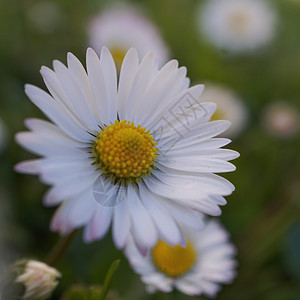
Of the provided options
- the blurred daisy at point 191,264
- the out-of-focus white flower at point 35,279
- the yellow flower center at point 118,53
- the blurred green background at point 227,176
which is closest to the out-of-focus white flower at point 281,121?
the blurred green background at point 227,176

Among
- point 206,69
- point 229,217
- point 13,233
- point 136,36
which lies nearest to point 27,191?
point 13,233

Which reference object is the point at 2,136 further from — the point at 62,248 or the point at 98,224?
the point at 98,224

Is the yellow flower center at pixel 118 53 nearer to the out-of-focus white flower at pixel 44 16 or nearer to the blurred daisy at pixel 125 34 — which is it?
the blurred daisy at pixel 125 34

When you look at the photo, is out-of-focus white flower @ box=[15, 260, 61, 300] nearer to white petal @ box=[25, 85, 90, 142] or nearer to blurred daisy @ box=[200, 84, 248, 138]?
white petal @ box=[25, 85, 90, 142]

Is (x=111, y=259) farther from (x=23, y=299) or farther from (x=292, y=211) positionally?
(x=292, y=211)

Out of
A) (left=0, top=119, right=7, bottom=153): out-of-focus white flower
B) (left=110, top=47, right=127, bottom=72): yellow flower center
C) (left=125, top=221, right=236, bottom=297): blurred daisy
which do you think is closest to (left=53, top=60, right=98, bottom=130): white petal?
(left=125, top=221, right=236, bottom=297): blurred daisy

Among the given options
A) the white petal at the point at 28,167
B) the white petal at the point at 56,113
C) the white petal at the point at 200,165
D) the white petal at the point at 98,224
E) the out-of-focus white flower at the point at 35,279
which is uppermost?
the white petal at the point at 56,113
